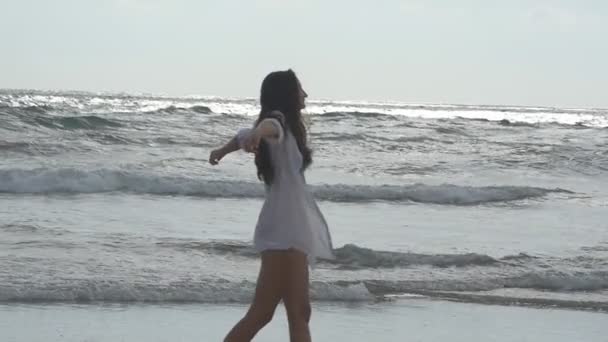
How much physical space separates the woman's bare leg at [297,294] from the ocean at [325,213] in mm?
723

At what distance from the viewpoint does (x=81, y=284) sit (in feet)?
26.9

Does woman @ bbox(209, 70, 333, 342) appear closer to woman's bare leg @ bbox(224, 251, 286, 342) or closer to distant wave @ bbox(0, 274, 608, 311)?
woman's bare leg @ bbox(224, 251, 286, 342)

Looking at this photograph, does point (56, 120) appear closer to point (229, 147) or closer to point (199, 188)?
point (199, 188)

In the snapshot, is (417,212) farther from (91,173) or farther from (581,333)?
(581,333)

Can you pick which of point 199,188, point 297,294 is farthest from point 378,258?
point 199,188

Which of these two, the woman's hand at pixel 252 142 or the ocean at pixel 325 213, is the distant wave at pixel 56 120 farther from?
the woman's hand at pixel 252 142

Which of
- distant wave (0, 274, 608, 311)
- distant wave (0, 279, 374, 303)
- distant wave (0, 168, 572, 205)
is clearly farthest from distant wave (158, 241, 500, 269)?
distant wave (0, 168, 572, 205)

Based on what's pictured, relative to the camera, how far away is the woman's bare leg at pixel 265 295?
479cm

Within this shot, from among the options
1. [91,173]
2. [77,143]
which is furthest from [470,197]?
[77,143]

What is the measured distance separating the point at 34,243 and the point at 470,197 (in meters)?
10.5

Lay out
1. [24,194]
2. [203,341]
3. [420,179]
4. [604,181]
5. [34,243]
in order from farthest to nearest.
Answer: [604,181] → [420,179] → [24,194] → [34,243] → [203,341]

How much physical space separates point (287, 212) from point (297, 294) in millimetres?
369

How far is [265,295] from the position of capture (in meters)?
4.86

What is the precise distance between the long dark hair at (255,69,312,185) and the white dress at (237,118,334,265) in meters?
Answer: 0.03
